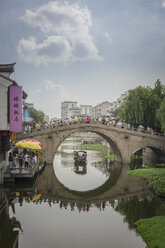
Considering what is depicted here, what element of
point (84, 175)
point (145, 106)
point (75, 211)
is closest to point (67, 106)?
point (145, 106)

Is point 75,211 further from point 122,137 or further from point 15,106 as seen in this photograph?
point 122,137

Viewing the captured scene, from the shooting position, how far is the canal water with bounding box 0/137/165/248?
1198cm

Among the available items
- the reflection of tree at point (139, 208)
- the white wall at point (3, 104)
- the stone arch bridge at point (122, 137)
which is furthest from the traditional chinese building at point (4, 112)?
the reflection of tree at point (139, 208)

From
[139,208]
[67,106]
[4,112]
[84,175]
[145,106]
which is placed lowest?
[139,208]

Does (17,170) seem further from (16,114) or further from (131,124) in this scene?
(131,124)

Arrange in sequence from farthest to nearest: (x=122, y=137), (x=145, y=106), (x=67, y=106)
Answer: (x=67, y=106)
(x=145, y=106)
(x=122, y=137)

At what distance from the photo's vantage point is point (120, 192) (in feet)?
68.5

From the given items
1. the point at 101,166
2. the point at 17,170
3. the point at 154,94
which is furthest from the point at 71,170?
the point at 154,94

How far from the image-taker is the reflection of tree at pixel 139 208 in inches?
588

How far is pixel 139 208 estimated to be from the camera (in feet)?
53.9

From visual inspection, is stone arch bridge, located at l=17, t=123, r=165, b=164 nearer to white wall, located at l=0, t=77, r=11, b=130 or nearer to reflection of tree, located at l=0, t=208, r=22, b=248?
white wall, located at l=0, t=77, r=11, b=130

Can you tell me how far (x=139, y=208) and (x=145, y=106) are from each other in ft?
71.8

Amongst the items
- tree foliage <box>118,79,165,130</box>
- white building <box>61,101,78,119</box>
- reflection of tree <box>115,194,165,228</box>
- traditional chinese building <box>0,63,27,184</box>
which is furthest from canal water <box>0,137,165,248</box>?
white building <box>61,101,78,119</box>

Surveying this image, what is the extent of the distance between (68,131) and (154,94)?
47.3ft
